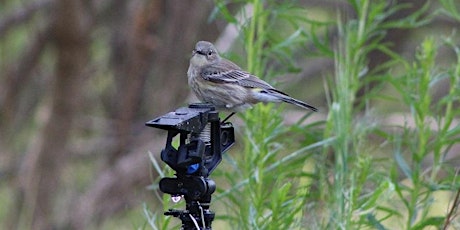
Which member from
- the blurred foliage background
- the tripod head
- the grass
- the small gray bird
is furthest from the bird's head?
the tripod head

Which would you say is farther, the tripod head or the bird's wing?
the bird's wing

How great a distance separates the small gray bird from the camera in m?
4.38

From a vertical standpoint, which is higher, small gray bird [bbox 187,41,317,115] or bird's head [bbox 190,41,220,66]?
bird's head [bbox 190,41,220,66]

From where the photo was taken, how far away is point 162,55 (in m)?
7.62

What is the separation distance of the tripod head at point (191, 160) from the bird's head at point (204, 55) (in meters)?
1.83

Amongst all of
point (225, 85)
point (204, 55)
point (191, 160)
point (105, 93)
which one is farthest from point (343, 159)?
point (105, 93)

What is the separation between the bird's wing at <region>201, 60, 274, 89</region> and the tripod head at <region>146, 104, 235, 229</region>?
1510 millimetres

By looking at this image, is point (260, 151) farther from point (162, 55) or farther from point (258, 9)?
point (162, 55)

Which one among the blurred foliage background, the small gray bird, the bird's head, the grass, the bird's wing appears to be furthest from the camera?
the blurred foliage background

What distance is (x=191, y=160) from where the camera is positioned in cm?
275

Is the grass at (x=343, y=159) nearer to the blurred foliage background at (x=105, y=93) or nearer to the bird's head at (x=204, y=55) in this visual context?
the bird's head at (x=204, y=55)

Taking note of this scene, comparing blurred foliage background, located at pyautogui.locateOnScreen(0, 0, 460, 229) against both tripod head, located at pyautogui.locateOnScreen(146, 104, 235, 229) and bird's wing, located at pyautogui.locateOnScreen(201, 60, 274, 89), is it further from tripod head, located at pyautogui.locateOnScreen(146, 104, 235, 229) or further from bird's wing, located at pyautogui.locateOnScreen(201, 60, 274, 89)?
tripod head, located at pyautogui.locateOnScreen(146, 104, 235, 229)

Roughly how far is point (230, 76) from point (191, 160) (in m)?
1.99

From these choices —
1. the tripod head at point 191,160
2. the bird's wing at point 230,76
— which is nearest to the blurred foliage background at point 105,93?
the bird's wing at point 230,76
